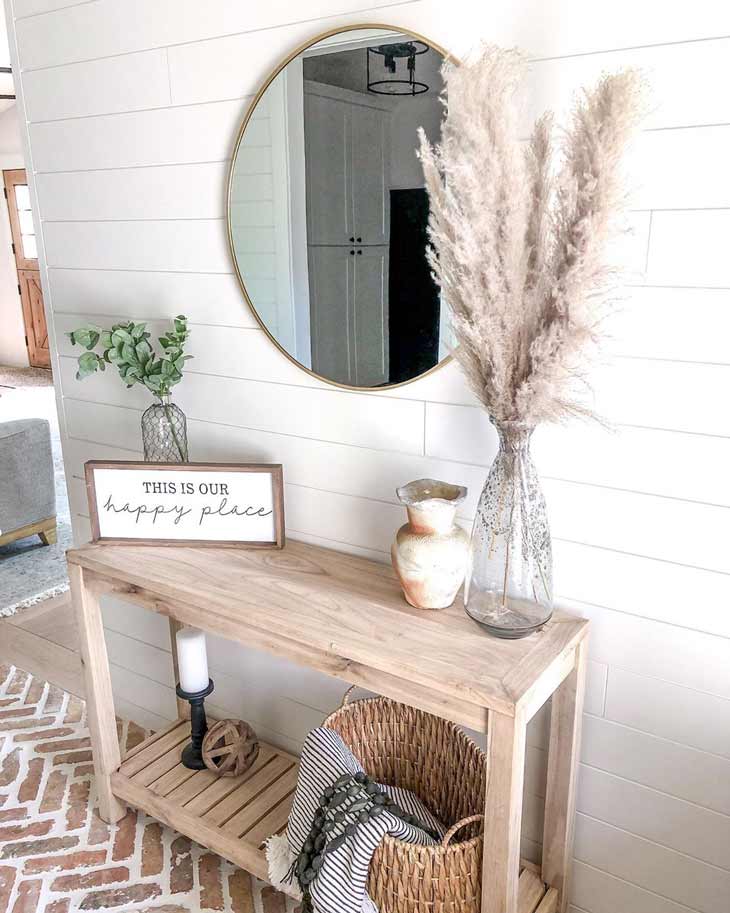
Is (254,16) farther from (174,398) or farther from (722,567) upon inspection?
(722,567)

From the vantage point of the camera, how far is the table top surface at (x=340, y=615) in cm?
128

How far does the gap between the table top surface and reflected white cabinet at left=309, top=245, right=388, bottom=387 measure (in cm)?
42

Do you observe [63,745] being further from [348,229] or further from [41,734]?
[348,229]

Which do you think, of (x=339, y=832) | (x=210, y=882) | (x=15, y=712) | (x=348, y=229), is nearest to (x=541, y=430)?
(x=348, y=229)

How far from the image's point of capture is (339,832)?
4.44 ft

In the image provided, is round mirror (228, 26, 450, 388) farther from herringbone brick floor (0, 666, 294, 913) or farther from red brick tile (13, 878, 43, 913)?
red brick tile (13, 878, 43, 913)

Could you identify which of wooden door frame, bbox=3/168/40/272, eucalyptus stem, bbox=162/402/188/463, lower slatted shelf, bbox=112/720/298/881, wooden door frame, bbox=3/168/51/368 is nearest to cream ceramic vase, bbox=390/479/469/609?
eucalyptus stem, bbox=162/402/188/463

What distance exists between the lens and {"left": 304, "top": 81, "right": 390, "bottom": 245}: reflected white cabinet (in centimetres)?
150

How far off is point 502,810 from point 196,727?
103 centimetres

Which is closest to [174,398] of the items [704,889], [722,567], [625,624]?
[625,624]

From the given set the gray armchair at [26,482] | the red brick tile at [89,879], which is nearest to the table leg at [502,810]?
the red brick tile at [89,879]

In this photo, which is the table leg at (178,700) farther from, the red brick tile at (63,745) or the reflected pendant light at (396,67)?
the reflected pendant light at (396,67)

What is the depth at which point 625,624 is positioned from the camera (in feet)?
4.79

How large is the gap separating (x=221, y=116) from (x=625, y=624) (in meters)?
1.32
